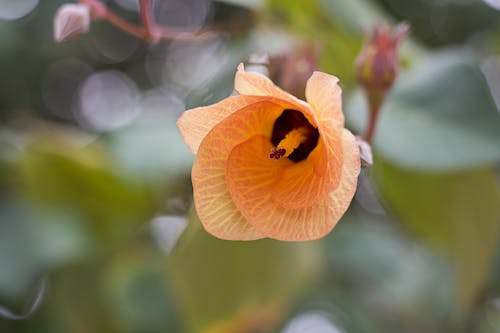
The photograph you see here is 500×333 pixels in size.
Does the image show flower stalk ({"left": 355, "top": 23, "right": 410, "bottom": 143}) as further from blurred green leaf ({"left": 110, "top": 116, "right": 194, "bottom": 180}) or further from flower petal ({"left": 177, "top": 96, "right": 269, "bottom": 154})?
blurred green leaf ({"left": 110, "top": 116, "right": 194, "bottom": 180})

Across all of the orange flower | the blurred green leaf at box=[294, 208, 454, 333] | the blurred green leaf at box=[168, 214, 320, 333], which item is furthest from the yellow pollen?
the blurred green leaf at box=[294, 208, 454, 333]

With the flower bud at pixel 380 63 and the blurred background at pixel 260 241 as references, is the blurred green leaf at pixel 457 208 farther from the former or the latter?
the flower bud at pixel 380 63

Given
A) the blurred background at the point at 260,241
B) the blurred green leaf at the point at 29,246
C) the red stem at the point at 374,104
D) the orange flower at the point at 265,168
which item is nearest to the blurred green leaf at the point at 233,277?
the blurred background at the point at 260,241

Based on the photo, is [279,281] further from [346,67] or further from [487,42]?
[487,42]

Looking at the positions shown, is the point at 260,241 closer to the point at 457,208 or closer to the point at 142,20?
the point at 457,208

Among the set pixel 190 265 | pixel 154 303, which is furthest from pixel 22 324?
pixel 190 265
